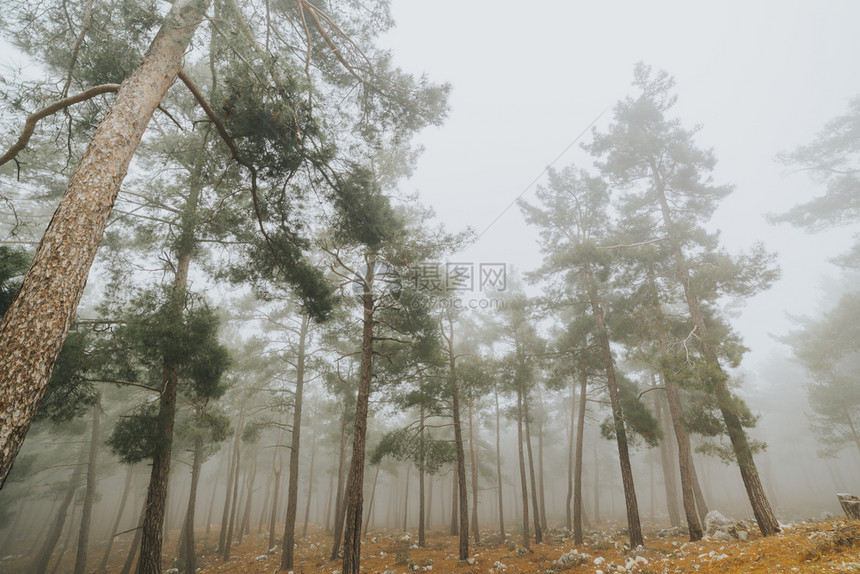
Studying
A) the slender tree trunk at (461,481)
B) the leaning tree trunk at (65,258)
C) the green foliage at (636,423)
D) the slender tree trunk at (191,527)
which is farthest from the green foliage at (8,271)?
the green foliage at (636,423)

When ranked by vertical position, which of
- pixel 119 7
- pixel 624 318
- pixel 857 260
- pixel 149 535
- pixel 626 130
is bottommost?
pixel 149 535

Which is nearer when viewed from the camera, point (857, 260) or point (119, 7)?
point (119, 7)

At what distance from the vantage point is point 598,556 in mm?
10398

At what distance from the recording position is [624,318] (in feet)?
38.0

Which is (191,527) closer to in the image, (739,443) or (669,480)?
(739,443)

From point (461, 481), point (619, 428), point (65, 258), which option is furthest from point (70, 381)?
point (619, 428)

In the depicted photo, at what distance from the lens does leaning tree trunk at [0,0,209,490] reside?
283 cm

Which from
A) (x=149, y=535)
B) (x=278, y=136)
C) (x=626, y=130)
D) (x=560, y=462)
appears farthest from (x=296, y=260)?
(x=560, y=462)

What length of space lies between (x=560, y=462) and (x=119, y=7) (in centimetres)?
4345

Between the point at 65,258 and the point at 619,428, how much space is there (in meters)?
13.4

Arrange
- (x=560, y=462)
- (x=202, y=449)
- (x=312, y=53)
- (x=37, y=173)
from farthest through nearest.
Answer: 1. (x=560, y=462)
2. (x=202, y=449)
3. (x=37, y=173)
4. (x=312, y=53)

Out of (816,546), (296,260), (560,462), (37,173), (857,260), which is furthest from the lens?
(560,462)

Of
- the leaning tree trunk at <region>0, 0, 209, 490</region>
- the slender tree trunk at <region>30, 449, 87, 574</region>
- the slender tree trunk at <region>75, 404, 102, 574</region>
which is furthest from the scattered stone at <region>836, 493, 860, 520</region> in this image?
the slender tree trunk at <region>30, 449, 87, 574</region>

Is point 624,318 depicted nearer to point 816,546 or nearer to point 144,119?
point 816,546
